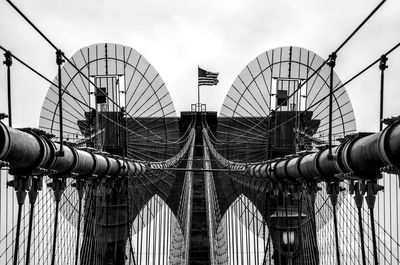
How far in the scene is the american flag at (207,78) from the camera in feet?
95.1

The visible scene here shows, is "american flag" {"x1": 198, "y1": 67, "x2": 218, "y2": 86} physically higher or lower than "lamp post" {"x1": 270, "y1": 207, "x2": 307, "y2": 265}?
higher

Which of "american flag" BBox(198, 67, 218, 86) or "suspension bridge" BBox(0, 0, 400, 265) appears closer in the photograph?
"suspension bridge" BBox(0, 0, 400, 265)

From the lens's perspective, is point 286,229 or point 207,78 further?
point 207,78

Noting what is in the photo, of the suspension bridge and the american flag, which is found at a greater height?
the american flag

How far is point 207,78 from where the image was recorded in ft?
95.5

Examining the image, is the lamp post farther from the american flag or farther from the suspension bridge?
the american flag

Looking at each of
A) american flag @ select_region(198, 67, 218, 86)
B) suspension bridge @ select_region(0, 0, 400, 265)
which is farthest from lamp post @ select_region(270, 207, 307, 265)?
american flag @ select_region(198, 67, 218, 86)

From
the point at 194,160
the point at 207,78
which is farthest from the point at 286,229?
the point at 207,78

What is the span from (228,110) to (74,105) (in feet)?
22.5

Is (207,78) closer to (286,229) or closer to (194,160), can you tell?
(194,160)

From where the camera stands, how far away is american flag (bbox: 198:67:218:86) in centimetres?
2899

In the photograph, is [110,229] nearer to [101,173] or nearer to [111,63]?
[111,63]

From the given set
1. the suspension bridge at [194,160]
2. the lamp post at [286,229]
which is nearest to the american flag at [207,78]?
the suspension bridge at [194,160]

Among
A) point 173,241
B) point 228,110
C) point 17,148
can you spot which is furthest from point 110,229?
point 17,148
